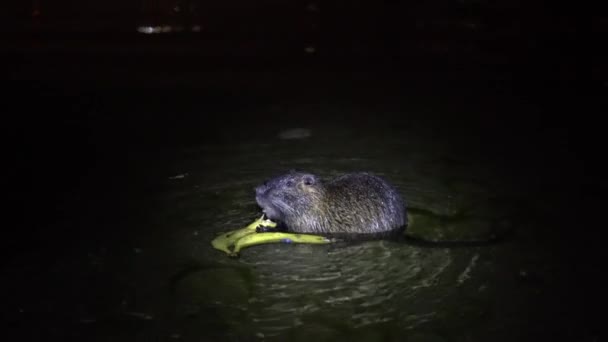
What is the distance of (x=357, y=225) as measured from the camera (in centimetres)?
633

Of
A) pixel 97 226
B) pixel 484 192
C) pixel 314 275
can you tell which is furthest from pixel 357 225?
pixel 97 226

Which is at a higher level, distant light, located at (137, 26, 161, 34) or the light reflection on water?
distant light, located at (137, 26, 161, 34)

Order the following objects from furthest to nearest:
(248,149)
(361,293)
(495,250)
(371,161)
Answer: (248,149), (371,161), (495,250), (361,293)

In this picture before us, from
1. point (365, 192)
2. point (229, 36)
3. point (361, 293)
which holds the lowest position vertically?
point (361, 293)

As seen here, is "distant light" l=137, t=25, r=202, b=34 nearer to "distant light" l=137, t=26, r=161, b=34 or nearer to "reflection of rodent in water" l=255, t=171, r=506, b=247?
"distant light" l=137, t=26, r=161, b=34

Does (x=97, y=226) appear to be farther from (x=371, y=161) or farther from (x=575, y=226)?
(x=575, y=226)

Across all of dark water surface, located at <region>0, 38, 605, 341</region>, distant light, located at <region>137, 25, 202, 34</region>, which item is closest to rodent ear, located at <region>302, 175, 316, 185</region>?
dark water surface, located at <region>0, 38, 605, 341</region>

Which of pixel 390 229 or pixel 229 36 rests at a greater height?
pixel 229 36

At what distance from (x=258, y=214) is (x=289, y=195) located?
68 centimetres

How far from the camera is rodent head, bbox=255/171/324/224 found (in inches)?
249

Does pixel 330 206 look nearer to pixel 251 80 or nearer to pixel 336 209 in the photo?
pixel 336 209

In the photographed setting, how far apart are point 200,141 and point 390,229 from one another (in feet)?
14.1

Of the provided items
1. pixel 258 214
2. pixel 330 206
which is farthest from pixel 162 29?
pixel 330 206

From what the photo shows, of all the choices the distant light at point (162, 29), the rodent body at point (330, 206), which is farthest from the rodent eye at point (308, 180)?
the distant light at point (162, 29)
